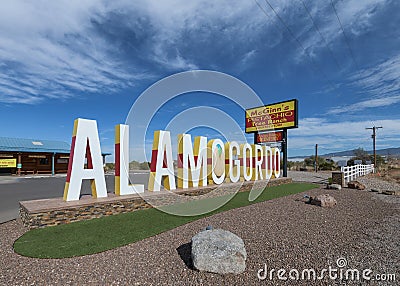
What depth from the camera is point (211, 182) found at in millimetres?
12109

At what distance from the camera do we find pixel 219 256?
3.48m

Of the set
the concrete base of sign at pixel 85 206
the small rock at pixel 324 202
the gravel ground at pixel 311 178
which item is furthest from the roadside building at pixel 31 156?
the small rock at pixel 324 202

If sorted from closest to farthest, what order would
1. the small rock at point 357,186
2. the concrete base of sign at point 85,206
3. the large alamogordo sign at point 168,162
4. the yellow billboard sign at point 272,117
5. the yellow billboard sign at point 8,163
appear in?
the concrete base of sign at point 85,206
the large alamogordo sign at point 168,162
the small rock at point 357,186
the yellow billboard sign at point 272,117
the yellow billboard sign at point 8,163

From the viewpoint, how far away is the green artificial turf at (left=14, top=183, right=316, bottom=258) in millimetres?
4348

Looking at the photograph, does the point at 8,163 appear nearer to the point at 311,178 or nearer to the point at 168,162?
the point at 168,162

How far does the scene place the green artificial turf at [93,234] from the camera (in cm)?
435

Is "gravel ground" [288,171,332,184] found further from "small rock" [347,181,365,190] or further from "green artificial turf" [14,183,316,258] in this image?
"green artificial turf" [14,183,316,258]

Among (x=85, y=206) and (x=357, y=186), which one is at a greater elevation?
(x=85, y=206)

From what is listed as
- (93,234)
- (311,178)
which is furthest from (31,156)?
(311,178)

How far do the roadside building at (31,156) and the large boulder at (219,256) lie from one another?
25358 mm

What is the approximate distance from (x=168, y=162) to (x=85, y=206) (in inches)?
143

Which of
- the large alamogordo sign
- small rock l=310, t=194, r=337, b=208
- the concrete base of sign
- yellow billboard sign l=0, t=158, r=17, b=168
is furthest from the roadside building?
small rock l=310, t=194, r=337, b=208

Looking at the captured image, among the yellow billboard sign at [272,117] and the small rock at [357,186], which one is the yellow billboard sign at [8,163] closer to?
the yellow billboard sign at [272,117]

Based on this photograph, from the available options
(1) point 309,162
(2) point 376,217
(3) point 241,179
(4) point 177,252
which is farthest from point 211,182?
(1) point 309,162
